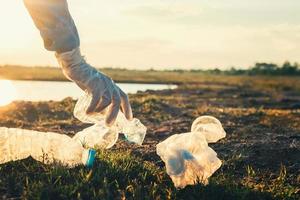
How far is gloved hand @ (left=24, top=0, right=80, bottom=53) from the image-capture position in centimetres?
465

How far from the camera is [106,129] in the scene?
6.47 metres

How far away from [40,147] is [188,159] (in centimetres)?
163

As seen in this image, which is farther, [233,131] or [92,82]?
[233,131]

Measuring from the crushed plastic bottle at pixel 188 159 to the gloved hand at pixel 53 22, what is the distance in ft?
4.34

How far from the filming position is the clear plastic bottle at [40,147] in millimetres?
5793

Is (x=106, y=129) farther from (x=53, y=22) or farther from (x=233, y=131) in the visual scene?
(x=233, y=131)

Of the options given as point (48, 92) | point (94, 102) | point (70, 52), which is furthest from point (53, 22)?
point (48, 92)

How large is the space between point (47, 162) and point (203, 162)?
1.50 metres

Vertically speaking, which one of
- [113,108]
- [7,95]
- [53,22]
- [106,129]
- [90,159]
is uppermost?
[53,22]

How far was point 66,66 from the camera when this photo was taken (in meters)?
5.02

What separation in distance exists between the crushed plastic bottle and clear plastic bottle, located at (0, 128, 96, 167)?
0.92m

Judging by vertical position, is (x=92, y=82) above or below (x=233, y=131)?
above

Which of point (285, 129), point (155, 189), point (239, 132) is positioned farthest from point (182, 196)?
point (285, 129)

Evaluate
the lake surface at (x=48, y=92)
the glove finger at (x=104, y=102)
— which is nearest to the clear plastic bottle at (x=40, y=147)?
the glove finger at (x=104, y=102)
